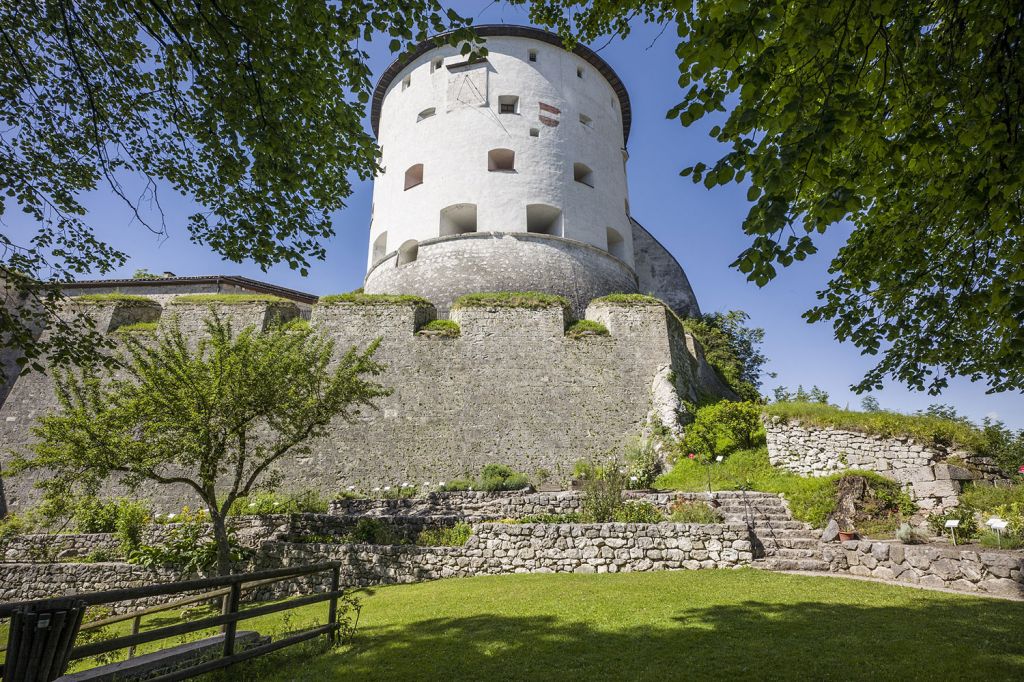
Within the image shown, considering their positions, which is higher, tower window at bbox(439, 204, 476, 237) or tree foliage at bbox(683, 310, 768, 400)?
tower window at bbox(439, 204, 476, 237)

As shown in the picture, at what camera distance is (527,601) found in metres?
7.36

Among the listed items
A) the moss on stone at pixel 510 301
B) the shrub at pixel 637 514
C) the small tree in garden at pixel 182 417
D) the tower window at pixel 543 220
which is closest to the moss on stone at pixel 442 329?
the moss on stone at pixel 510 301

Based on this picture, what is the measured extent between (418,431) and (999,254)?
13.4 m

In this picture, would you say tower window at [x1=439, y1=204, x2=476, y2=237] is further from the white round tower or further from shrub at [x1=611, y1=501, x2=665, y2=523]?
shrub at [x1=611, y1=501, x2=665, y2=523]

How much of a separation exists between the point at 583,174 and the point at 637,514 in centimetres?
1583

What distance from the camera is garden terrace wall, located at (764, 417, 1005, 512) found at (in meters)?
10.8

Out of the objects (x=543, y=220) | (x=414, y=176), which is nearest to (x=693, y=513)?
(x=543, y=220)

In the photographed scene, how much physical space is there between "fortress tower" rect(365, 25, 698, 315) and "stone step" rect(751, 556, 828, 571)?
11.9 m

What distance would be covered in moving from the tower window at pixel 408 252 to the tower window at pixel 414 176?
2.59m

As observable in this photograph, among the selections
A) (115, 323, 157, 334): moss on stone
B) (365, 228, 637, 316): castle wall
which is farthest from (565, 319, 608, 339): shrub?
(115, 323, 157, 334): moss on stone

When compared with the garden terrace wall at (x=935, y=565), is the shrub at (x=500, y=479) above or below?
above

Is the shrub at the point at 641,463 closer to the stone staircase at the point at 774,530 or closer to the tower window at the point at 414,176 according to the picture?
the stone staircase at the point at 774,530

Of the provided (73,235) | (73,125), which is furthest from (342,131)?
(73,235)

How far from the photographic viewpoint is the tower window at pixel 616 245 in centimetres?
2305
